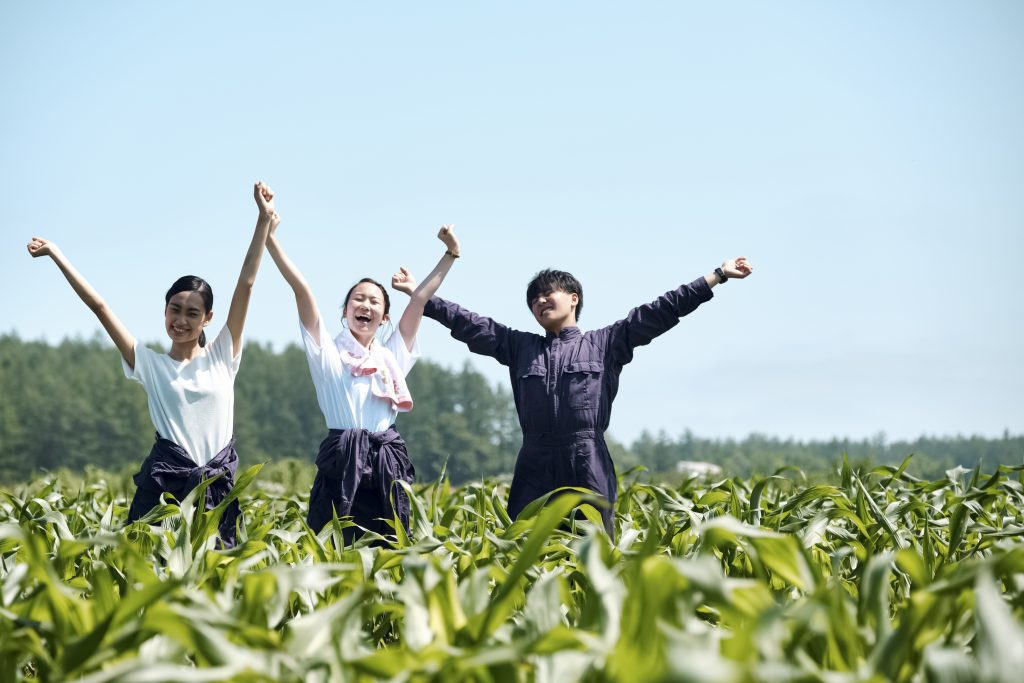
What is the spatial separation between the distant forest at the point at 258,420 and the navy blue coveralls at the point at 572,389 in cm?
5199

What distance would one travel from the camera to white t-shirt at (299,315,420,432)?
412 centimetres

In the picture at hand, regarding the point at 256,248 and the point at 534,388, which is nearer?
the point at 256,248

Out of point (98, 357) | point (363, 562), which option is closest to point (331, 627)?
point (363, 562)

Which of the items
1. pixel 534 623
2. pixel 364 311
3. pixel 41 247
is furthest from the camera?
pixel 364 311

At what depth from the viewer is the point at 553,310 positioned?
14.1 ft

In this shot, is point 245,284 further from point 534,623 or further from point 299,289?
point 534,623

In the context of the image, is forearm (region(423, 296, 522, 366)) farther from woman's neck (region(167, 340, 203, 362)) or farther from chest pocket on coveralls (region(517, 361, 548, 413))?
woman's neck (region(167, 340, 203, 362))

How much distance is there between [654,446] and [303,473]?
55.4 metres

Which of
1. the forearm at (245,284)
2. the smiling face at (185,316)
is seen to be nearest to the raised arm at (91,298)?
the smiling face at (185,316)

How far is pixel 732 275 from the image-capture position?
13.8ft

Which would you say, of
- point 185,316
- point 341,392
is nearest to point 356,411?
point 341,392

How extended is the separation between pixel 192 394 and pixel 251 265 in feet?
1.69

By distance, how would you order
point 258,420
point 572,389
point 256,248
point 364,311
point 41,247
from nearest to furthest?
point 256,248, point 41,247, point 572,389, point 364,311, point 258,420

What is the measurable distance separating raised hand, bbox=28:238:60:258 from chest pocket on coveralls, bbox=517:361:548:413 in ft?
5.86
